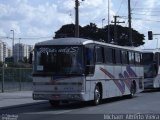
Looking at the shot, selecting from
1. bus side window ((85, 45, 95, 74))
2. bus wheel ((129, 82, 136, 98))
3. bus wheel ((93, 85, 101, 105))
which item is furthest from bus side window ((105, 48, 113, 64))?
bus wheel ((129, 82, 136, 98))

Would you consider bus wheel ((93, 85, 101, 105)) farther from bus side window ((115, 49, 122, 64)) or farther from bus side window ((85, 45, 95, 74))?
bus side window ((115, 49, 122, 64))

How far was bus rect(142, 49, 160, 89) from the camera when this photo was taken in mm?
39656

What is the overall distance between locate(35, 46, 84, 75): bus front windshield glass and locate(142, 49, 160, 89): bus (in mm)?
18070

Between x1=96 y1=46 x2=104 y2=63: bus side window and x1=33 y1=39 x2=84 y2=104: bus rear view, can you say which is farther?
x1=96 y1=46 x2=104 y2=63: bus side window

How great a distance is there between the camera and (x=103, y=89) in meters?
24.7

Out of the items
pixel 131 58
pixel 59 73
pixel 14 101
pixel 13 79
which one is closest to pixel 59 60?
pixel 59 73

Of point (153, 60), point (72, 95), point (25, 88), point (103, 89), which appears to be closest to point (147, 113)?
point (72, 95)

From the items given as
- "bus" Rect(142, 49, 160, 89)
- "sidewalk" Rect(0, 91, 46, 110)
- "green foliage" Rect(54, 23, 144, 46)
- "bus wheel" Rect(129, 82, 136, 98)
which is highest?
"green foliage" Rect(54, 23, 144, 46)

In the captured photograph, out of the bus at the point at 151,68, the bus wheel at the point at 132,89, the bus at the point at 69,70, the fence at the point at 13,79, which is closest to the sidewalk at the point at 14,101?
the bus at the point at 69,70

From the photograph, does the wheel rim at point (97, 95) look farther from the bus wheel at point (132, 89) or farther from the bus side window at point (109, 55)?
the bus wheel at point (132, 89)

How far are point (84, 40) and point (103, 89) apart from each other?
3153 mm

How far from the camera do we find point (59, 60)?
2250cm

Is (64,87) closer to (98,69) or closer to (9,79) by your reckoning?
(98,69)

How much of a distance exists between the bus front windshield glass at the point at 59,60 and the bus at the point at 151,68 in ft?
59.3
